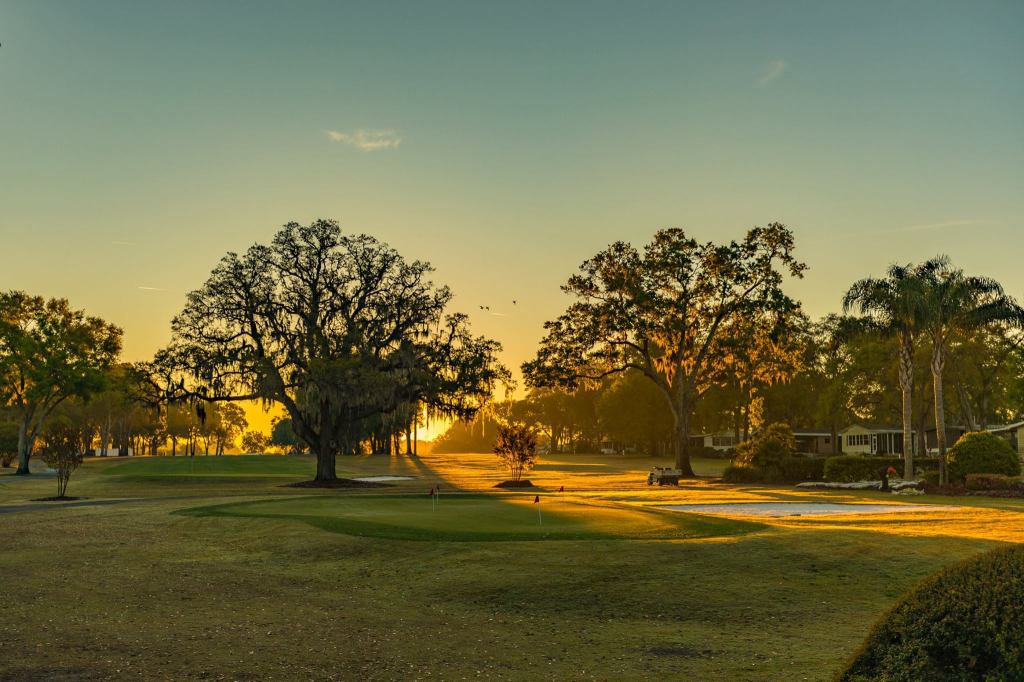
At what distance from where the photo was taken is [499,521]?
23391 millimetres

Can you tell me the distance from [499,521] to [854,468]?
3710 centimetres

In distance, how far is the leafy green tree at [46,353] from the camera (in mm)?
75125

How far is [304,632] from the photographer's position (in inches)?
504

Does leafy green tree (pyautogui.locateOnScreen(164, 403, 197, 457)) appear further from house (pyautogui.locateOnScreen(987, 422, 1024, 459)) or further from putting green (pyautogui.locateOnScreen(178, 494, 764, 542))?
putting green (pyautogui.locateOnScreen(178, 494, 764, 542))

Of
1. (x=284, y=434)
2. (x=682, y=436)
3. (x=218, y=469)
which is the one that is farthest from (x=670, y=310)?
(x=284, y=434)

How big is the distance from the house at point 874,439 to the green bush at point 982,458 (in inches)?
2985

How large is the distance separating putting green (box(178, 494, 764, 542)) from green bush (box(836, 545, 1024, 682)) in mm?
13642

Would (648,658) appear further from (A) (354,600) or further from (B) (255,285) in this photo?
(B) (255,285)

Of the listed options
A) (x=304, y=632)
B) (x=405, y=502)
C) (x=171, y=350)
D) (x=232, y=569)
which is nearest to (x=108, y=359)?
(x=171, y=350)

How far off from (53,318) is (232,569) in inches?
2717

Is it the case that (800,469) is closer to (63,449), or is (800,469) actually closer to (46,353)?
(63,449)

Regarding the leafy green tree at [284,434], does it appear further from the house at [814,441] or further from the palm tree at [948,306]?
the palm tree at [948,306]

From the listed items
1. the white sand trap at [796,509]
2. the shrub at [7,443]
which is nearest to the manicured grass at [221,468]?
the shrub at [7,443]

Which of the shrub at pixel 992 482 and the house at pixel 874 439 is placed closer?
the shrub at pixel 992 482
